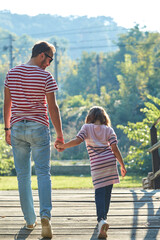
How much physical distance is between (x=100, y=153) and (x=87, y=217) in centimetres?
84

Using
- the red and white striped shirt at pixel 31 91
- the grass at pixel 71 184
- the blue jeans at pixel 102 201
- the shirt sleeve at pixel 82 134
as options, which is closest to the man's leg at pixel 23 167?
the red and white striped shirt at pixel 31 91

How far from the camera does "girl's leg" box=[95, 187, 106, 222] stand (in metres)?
3.87

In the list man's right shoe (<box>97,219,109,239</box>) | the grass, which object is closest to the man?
man's right shoe (<box>97,219,109,239</box>)

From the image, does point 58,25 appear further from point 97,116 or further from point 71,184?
point 97,116

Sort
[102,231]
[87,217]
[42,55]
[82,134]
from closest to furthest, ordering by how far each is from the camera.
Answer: [102,231], [42,55], [82,134], [87,217]

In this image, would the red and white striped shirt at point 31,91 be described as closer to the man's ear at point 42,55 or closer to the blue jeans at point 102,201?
the man's ear at point 42,55

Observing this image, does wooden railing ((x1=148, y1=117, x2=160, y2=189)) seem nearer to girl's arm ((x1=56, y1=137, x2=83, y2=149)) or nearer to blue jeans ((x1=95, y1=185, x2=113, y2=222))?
blue jeans ((x1=95, y1=185, x2=113, y2=222))

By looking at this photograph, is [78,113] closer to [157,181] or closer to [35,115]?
[157,181]

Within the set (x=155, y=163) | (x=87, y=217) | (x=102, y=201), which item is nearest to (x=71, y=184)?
(x=155, y=163)

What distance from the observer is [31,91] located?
12.2 feet

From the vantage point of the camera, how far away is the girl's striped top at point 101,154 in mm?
3949

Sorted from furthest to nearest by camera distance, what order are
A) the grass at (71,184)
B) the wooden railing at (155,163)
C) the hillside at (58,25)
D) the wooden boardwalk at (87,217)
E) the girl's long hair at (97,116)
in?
the hillside at (58,25)
the grass at (71,184)
the wooden railing at (155,163)
the girl's long hair at (97,116)
the wooden boardwalk at (87,217)

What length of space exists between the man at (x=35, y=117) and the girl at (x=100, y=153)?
0.27m

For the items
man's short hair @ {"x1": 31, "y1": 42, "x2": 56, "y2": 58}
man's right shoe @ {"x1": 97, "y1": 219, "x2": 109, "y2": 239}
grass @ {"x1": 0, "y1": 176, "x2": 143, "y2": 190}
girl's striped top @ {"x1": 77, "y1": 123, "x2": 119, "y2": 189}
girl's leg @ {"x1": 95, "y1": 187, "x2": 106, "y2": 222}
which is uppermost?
man's short hair @ {"x1": 31, "y1": 42, "x2": 56, "y2": 58}
